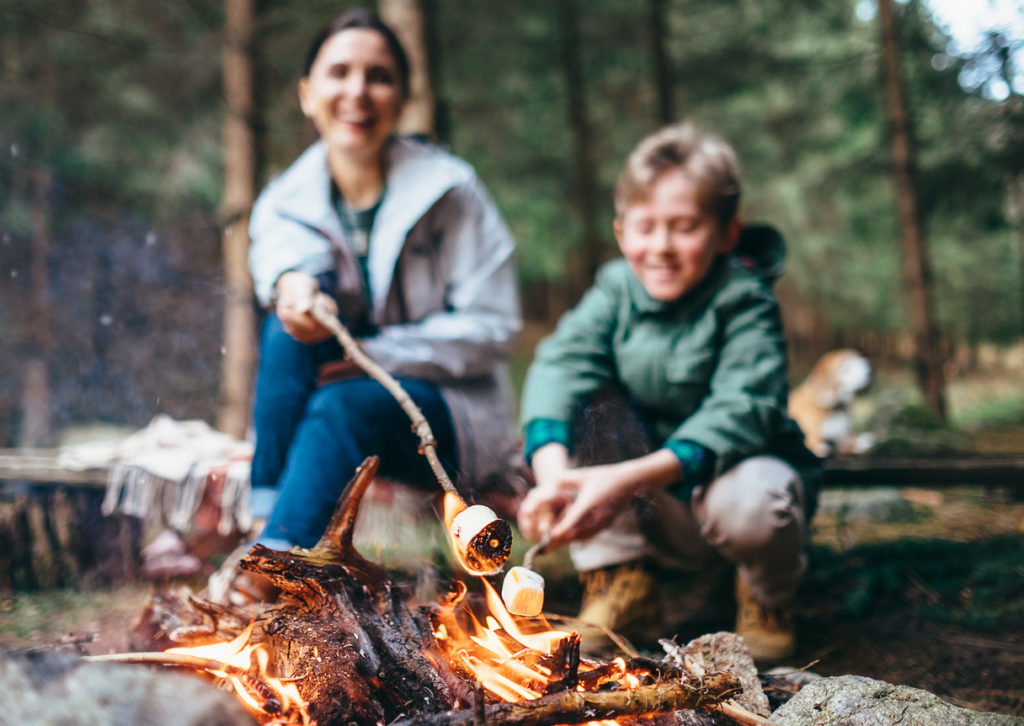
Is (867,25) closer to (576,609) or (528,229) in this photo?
(528,229)

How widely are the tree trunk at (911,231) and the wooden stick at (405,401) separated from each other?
660cm

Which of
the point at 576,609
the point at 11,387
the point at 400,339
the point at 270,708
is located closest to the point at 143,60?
the point at 11,387

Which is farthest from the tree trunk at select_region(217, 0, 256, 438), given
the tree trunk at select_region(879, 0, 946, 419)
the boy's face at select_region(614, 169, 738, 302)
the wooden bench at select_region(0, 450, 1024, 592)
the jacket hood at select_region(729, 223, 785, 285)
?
the tree trunk at select_region(879, 0, 946, 419)

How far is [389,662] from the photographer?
1.39 m

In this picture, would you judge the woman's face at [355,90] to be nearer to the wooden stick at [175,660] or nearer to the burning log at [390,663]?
the burning log at [390,663]

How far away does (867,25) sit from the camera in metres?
10.6

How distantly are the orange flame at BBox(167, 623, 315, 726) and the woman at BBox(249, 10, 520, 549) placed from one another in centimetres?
79

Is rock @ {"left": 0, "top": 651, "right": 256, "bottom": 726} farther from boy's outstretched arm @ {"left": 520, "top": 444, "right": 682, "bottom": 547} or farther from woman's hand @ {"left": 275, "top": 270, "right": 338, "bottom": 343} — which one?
woman's hand @ {"left": 275, "top": 270, "right": 338, "bottom": 343}

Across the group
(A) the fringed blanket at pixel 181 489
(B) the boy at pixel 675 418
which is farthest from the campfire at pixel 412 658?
(A) the fringed blanket at pixel 181 489

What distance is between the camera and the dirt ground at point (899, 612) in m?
2.05

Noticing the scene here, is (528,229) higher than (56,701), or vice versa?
(528,229)

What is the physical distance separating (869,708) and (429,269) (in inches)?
78.7

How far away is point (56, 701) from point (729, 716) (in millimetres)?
1153

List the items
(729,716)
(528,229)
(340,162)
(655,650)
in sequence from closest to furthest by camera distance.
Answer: (729,716), (655,650), (340,162), (528,229)
